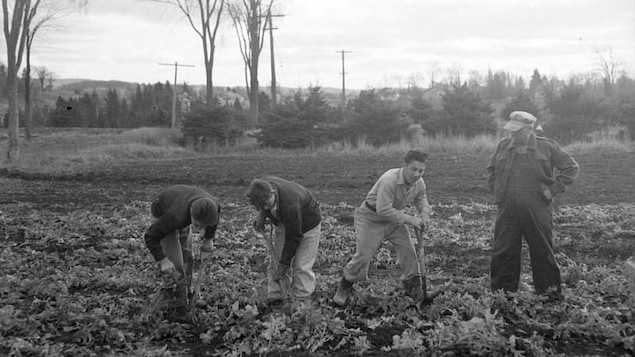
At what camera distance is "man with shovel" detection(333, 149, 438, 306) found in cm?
572

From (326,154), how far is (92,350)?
2211cm

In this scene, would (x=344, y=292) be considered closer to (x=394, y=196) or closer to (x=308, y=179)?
(x=394, y=196)

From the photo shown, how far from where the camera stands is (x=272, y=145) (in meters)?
31.4

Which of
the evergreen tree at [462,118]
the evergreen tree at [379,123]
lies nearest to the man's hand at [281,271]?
the evergreen tree at [379,123]

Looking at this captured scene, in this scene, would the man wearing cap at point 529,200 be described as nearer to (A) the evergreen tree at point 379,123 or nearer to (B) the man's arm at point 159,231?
(B) the man's arm at point 159,231

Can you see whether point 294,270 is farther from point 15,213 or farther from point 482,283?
point 15,213

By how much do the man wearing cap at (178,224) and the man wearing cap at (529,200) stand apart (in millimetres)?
2849

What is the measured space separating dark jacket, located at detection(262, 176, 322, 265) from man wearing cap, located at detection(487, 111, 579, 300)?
200 centimetres

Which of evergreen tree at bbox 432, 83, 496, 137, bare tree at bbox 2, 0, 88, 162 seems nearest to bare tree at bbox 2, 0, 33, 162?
bare tree at bbox 2, 0, 88, 162

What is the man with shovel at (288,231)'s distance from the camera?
17.4 feet

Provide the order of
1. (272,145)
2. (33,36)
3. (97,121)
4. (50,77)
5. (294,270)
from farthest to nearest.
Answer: (50,77) → (97,121) → (33,36) → (272,145) → (294,270)

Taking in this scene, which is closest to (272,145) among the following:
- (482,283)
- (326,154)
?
(326,154)

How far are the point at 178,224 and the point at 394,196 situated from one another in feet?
6.51

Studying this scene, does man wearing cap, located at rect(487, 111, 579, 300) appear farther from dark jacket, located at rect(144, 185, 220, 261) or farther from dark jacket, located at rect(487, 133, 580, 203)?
dark jacket, located at rect(144, 185, 220, 261)
